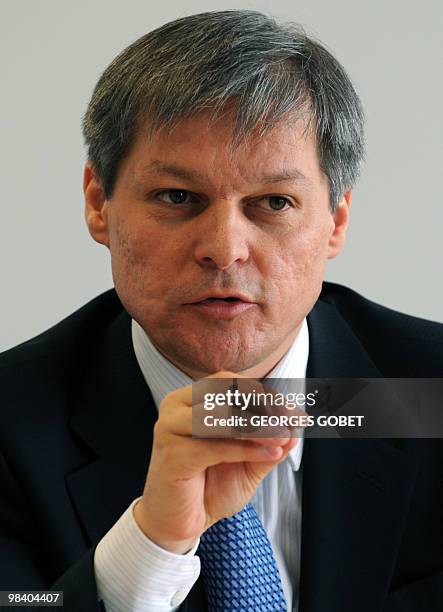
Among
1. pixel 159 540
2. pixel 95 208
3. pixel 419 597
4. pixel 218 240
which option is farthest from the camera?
pixel 95 208

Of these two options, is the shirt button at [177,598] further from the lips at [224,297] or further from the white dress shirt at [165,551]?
the lips at [224,297]

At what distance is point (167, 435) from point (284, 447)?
0.14m

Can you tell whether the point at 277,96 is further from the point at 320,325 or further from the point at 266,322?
the point at 320,325

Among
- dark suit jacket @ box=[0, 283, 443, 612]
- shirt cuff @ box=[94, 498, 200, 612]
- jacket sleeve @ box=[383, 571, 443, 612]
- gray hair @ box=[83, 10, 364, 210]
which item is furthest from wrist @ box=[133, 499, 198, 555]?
gray hair @ box=[83, 10, 364, 210]

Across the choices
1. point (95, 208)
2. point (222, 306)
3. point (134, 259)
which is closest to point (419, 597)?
point (222, 306)

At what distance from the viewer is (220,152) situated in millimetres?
1593

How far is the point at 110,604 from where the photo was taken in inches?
58.7

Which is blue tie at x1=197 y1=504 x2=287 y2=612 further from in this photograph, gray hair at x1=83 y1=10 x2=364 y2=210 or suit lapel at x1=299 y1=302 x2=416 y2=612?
gray hair at x1=83 y1=10 x2=364 y2=210

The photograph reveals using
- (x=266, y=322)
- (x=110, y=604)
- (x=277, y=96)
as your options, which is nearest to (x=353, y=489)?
(x=266, y=322)

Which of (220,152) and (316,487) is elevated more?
(220,152)

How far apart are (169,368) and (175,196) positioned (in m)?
0.27

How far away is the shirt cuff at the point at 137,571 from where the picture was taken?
144 cm

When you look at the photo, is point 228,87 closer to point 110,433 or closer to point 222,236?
point 222,236

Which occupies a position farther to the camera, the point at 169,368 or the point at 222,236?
the point at 169,368
